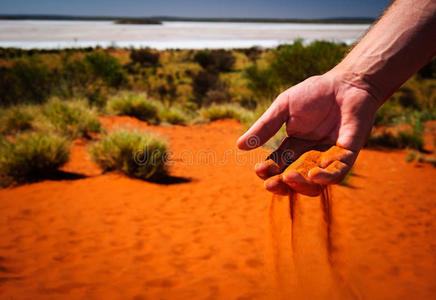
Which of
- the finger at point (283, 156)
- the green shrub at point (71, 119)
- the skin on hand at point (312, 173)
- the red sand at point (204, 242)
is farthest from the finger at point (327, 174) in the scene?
the green shrub at point (71, 119)

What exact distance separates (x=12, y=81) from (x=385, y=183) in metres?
15.4

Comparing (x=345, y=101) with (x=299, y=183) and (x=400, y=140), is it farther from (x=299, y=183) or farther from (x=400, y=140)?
(x=400, y=140)

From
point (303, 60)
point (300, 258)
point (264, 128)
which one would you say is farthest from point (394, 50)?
point (303, 60)

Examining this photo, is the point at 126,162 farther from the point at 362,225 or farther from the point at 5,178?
the point at 362,225

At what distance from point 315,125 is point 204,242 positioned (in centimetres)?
198

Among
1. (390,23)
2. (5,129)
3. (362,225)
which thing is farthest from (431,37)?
(5,129)

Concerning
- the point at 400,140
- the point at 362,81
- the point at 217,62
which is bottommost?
the point at 362,81

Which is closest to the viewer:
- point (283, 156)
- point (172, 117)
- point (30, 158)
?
point (283, 156)

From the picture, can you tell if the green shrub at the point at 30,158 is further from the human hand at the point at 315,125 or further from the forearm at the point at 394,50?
the forearm at the point at 394,50

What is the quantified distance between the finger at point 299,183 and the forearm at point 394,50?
0.81 m

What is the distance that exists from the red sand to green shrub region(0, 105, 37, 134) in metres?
4.74

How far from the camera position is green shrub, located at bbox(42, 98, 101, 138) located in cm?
849

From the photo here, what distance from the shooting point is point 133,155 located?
566 cm

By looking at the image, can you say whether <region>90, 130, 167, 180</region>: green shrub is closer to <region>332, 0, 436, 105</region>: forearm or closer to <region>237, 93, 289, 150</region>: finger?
<region>237, 93, 289, 150</region>: finger
